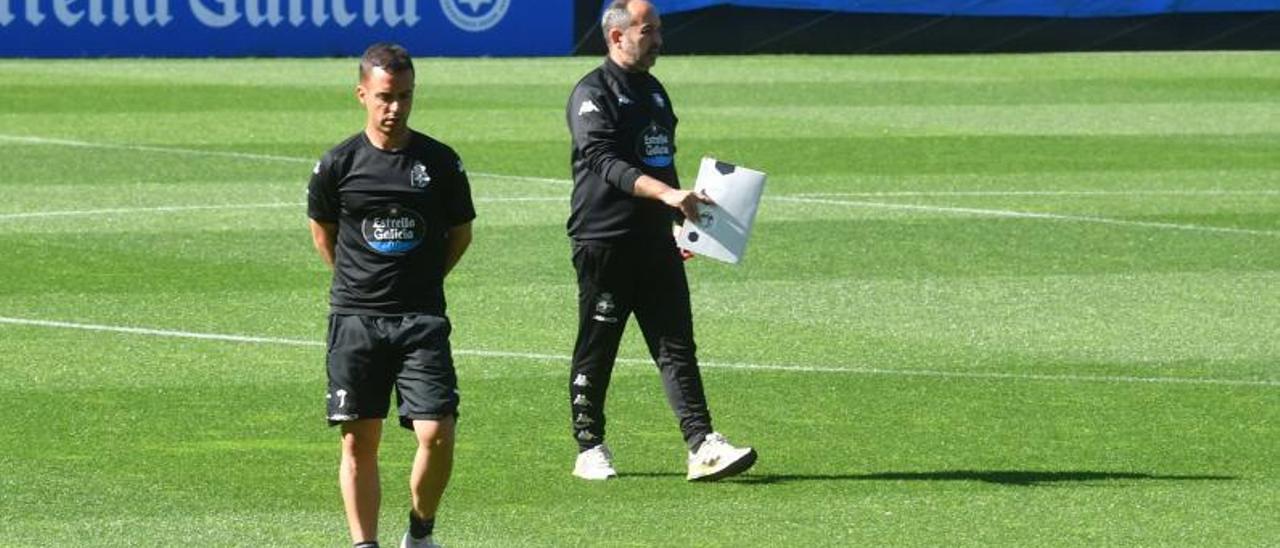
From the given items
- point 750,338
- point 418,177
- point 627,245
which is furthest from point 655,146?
point 750,338

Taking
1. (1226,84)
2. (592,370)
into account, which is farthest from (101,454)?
(1226,84)

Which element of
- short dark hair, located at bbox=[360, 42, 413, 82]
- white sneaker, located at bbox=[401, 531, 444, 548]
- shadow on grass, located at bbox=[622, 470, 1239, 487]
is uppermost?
short dark hair, located at bbox=[360, 42, 413, 82]

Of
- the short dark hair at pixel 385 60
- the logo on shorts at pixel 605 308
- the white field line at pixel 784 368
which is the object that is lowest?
the white field line at pixel 784 368

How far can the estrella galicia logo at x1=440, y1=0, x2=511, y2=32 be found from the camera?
34.1 m

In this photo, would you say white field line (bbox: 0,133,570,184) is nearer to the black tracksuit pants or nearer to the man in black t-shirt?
the black tracksuit pants

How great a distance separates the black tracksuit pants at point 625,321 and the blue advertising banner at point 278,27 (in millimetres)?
22651

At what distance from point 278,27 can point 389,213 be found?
25159 millimetres

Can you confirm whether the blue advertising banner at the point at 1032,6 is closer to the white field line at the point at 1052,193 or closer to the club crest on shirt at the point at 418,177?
the white field line at the point at 1052,193

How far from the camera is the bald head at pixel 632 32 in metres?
10.4

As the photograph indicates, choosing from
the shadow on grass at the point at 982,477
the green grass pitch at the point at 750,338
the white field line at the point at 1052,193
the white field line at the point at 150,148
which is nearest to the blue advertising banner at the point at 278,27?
the green grass pitch at the point at 750,338

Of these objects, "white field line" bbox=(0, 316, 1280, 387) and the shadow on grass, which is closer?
the shadow on grass

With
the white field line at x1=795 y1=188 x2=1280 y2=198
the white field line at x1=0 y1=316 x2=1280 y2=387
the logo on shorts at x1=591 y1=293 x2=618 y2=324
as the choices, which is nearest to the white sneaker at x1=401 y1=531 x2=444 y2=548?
the logo on shorts at x1=591 y1=293 x2=618 y2=324

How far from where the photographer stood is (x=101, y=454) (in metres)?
10.8

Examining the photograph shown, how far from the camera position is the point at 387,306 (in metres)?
8.81
